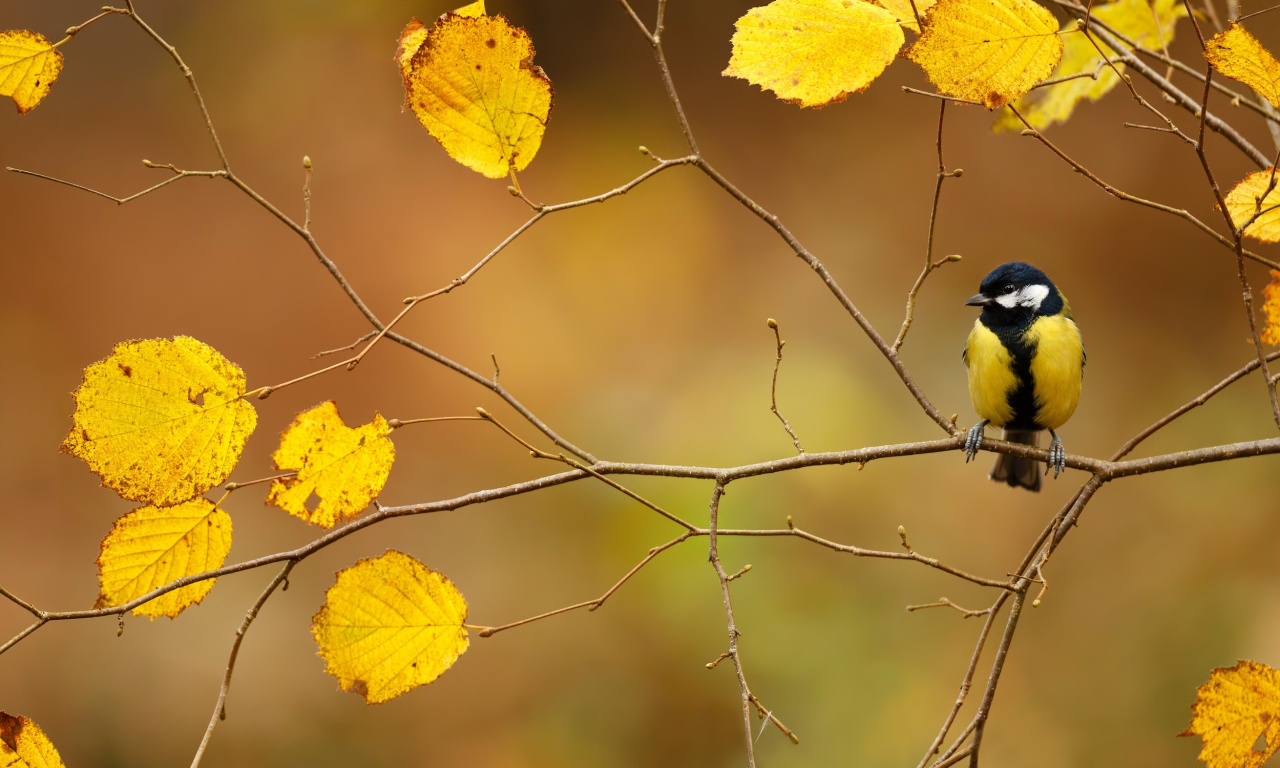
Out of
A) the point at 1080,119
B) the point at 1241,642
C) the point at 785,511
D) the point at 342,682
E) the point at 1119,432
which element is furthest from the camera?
the point at 1080,119

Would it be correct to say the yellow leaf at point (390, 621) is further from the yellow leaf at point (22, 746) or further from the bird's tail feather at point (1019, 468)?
the bird's tail feather at point (1019, 468)

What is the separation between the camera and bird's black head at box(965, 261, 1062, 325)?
1854 mm

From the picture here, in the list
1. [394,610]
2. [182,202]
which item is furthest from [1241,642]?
[182,202]

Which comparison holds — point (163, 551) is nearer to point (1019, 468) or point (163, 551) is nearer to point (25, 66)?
point (25, 66)

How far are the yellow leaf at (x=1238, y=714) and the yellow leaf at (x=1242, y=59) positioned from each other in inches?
23.7

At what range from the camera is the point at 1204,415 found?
4297mm

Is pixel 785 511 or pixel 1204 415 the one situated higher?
pixel 1204 415

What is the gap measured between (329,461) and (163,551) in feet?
0.73

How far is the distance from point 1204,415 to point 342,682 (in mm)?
4617

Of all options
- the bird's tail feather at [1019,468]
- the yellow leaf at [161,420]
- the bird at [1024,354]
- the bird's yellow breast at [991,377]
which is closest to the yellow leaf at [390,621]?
the yellow leaf at [161,420]

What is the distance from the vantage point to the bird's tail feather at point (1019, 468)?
2084 millimetres

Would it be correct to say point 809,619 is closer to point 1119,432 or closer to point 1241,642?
point 1241,642

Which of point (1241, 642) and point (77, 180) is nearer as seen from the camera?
point (1241, 642)

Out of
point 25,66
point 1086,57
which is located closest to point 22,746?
point 25,66
